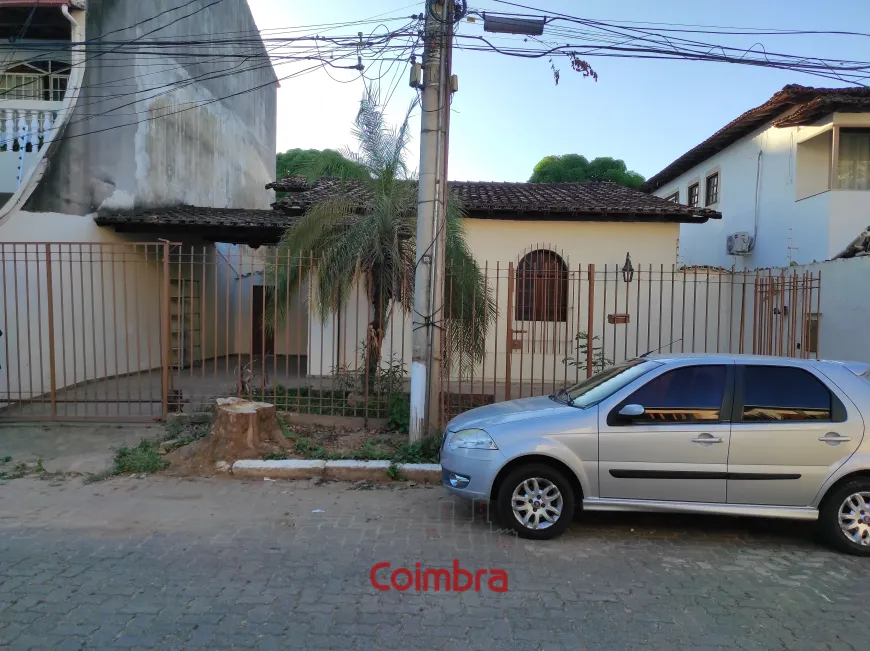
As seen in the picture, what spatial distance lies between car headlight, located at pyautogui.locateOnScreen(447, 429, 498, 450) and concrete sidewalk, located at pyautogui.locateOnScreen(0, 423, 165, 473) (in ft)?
14.4

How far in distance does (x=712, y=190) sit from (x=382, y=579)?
56.3 feet

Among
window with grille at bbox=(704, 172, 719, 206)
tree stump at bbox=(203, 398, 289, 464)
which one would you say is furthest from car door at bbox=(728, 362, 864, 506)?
window with grille at bbox=(704, 172, 719, 206)

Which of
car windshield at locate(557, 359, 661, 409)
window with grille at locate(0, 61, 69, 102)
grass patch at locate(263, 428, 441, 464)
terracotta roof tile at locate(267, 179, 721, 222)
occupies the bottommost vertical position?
grass patch at locate(263, 428, 441, 464)

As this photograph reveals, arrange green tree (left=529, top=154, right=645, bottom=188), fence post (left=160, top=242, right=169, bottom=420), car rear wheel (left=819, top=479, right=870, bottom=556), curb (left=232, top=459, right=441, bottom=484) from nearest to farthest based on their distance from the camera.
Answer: car rear wheel (left=819, top=479, right=870, bottom=556)
curb (left=232, top=459, right=441, bottom=484)
fence post (left=160, top=242, right=169, bottom=420)
green tree (left=529, top=154, right=645, bottom=188)

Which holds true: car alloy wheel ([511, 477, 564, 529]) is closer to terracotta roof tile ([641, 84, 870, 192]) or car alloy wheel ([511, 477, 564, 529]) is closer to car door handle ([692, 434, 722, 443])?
car door handle ([692, 434, 722, 443])

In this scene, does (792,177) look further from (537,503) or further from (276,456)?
(276,456)

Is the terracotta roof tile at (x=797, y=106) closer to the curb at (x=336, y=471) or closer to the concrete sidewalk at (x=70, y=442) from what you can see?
the curb at (x=336, y=471)

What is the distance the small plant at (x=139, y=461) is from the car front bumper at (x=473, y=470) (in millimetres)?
3695

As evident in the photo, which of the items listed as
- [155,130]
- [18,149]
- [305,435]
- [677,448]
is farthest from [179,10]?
[677,448]

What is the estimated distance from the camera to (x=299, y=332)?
28.6 ft

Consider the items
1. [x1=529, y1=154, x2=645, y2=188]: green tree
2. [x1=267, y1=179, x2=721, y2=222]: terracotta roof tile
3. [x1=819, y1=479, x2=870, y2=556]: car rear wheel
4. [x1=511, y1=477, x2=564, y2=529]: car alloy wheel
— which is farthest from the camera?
[x1=529, y1=154, x2=645, y2=188]: green tree

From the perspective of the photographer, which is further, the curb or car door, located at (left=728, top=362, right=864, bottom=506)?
the curb

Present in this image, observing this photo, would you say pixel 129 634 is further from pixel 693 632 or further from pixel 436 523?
pixel 693 632

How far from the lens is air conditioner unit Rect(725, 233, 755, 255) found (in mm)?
15109
